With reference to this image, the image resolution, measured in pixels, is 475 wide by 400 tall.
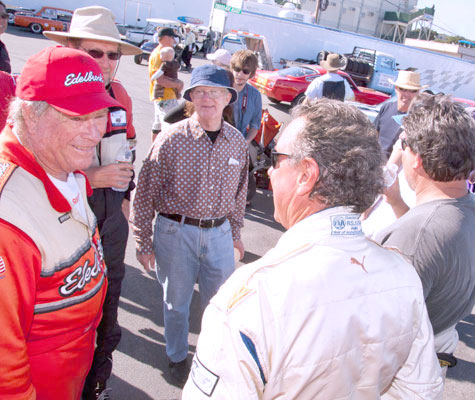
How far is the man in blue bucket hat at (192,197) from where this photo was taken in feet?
8.02

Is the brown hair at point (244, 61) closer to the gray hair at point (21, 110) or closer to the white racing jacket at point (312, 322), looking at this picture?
the gray hair at point (21, 110)

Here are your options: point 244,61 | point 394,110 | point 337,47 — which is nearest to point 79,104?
point 244,61

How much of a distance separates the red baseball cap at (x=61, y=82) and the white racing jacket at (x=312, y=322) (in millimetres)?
874

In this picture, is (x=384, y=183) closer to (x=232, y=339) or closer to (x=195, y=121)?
(x=232, y=339)

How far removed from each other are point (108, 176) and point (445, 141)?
163 centimetres

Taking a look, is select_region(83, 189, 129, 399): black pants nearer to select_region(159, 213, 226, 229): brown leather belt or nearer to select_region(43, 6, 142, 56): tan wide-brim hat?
select_region(159, 213, 226, 229): brown leather belt

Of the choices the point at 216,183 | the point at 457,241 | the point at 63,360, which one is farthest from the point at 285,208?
the point at 216,183

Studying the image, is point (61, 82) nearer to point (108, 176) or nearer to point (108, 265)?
point (108, 176)

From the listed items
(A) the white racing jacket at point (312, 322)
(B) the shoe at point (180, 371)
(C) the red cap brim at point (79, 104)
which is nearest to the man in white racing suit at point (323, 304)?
(A) the white racing jacket at point (312, 322)

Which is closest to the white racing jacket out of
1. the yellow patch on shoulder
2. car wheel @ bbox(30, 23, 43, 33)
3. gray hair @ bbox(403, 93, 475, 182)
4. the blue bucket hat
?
the yellow patch on shoulder

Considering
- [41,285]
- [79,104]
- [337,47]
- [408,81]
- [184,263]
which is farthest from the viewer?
[337,47]

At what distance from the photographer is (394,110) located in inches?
188

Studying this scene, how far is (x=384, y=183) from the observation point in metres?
1.41

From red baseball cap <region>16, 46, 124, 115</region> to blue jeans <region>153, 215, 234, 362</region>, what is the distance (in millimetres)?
1166
